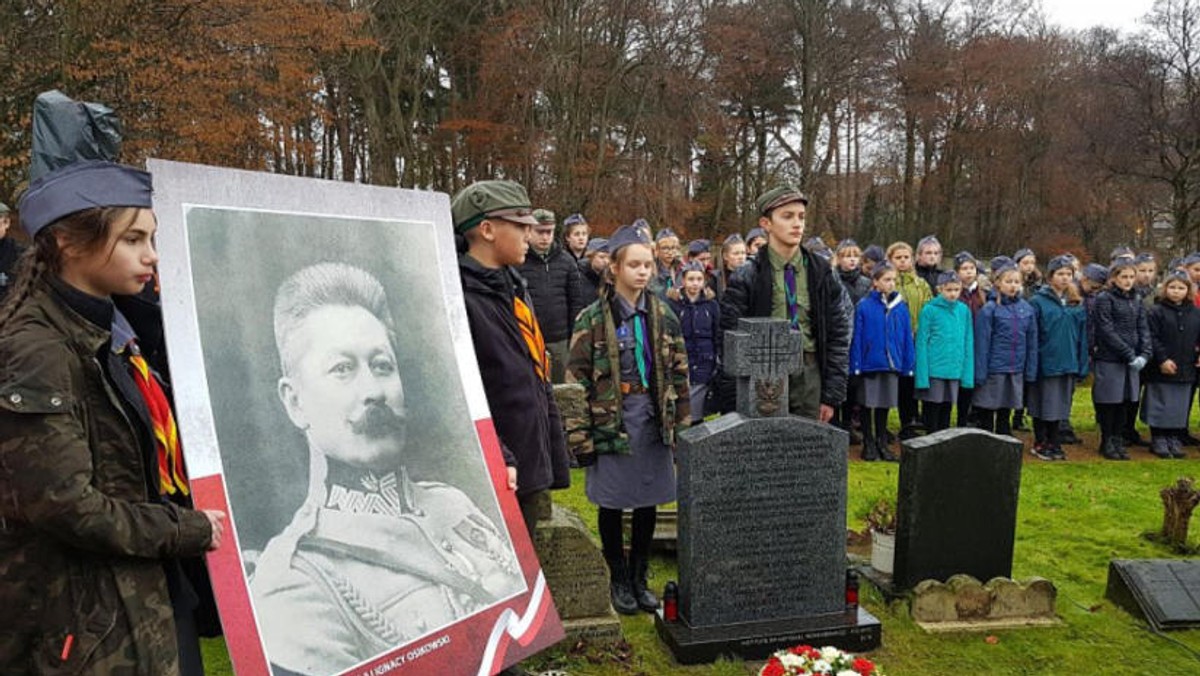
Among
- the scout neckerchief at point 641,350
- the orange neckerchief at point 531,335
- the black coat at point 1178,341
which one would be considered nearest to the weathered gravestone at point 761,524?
the scout neckerchief at point 641,350

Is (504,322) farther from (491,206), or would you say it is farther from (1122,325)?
(1122,325)

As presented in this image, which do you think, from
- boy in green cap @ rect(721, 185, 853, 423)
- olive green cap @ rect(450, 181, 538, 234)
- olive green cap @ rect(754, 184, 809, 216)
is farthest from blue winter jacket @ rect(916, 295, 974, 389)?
olive green cap @ rect(450, 181, 538, 234)

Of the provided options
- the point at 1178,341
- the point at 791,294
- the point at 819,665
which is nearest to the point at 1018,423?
the point at 1178,341

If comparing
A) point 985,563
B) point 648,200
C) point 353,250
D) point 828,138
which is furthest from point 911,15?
point 353,250

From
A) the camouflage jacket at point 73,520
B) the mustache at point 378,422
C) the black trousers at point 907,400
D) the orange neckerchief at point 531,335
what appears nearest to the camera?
the camouflage jacket at point 73,520

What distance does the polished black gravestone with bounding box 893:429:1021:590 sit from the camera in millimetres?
5000

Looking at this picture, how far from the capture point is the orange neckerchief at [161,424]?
2229 mm

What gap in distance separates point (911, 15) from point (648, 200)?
17874 mm

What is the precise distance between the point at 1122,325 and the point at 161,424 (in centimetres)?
959

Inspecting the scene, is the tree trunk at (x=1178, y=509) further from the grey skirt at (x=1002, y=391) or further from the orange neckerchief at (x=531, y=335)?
the orange neckerchief at (x=531, y=335)

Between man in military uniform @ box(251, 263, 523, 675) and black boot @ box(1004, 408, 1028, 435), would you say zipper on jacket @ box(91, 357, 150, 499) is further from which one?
black boot @ box(1004, 408, 1028, 435)

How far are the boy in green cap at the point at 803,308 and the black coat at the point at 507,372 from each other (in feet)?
6.62

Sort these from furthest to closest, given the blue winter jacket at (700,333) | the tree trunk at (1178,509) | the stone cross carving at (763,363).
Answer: the blue winter jacket at (700,333) < the tree trunk at (1178,509) < the stone cross carving at (763,363)

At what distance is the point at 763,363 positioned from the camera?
457 cm
